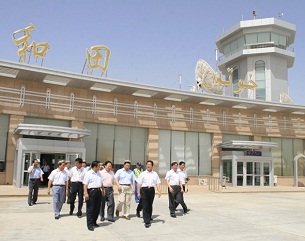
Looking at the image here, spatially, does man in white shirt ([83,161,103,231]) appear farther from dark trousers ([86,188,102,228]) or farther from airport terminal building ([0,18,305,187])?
airport terminal building ([0,18,305,187])

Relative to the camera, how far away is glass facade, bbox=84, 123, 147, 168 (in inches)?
1000

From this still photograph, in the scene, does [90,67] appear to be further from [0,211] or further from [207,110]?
[0,211]

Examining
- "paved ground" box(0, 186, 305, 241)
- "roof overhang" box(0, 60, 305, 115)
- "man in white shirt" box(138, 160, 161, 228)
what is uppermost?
"roof overhang" box(0, 60, 305, 115)

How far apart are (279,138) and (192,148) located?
9946mm

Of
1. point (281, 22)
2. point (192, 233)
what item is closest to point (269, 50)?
point (281, 22)

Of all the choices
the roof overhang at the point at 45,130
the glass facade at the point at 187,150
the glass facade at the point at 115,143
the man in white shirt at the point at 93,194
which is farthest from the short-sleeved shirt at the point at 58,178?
the glass facade at the point at 187,150

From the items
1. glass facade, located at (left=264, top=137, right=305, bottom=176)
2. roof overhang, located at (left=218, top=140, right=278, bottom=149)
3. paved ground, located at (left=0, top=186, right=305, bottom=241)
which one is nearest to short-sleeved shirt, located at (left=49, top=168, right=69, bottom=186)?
paved ground, located at (left=0, top=186, right=305, bottom=241)

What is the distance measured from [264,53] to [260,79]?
369 centimetres

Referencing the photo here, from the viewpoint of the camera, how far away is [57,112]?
24016 millimetres

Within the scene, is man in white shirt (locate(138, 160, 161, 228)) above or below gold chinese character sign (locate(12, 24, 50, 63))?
below

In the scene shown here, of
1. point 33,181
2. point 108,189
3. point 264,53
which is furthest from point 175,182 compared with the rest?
point 264,53

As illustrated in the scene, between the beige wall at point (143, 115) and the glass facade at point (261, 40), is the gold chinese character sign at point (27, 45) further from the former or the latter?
the glass facade at point (261, 40)

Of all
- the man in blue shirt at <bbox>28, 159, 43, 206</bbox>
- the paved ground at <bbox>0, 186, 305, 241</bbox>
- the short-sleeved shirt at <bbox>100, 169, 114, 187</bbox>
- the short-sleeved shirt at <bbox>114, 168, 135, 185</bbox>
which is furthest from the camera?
the man in blue shirt at <bbox>28, 159, 43, 206</bbox>

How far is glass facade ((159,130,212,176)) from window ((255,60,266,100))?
66.5 ft
